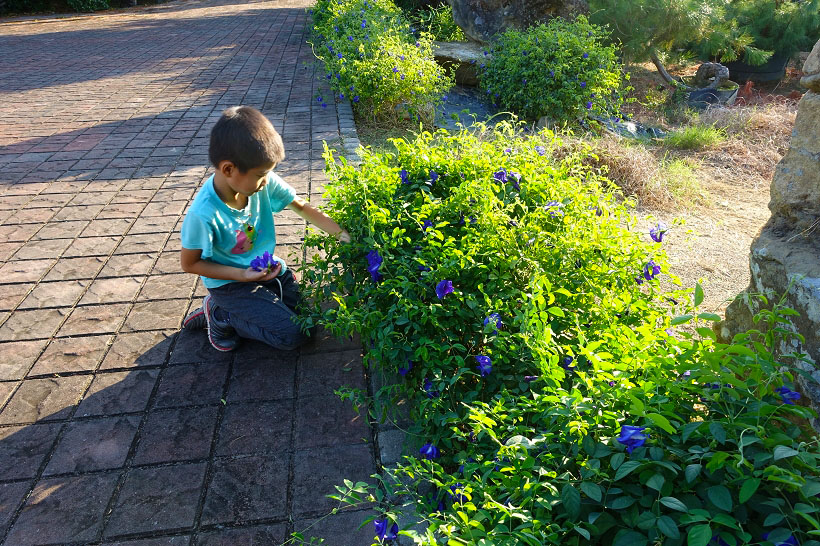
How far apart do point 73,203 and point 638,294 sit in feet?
13.6

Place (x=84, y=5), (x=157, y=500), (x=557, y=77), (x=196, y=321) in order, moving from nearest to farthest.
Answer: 1. (x=157, y=500)
2. (x=196, y=321)
3. (x=557, y=77)
4. (x=84, y=5)

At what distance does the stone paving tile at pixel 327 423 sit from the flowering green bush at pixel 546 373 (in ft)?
0.78

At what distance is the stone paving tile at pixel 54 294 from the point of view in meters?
3.24

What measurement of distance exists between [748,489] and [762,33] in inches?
429

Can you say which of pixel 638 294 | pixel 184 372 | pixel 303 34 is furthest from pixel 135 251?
pixel 303 34

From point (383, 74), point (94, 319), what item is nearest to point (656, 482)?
point (94, 319)

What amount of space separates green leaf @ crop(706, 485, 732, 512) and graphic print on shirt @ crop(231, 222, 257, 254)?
218cm

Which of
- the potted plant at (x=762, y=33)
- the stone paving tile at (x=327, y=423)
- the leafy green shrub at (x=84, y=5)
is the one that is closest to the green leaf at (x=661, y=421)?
the stone paving tile at (x=327, y=423)

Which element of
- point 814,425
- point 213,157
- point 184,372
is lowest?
point 184,372

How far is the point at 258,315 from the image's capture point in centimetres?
277

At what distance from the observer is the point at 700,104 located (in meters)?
8.42

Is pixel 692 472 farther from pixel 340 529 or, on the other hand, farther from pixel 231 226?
pixel 231 226

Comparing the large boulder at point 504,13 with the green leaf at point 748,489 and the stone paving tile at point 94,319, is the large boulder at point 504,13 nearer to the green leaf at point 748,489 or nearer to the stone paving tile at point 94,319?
the stone paving tile at point 94,319

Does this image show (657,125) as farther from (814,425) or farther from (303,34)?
(303,34)
